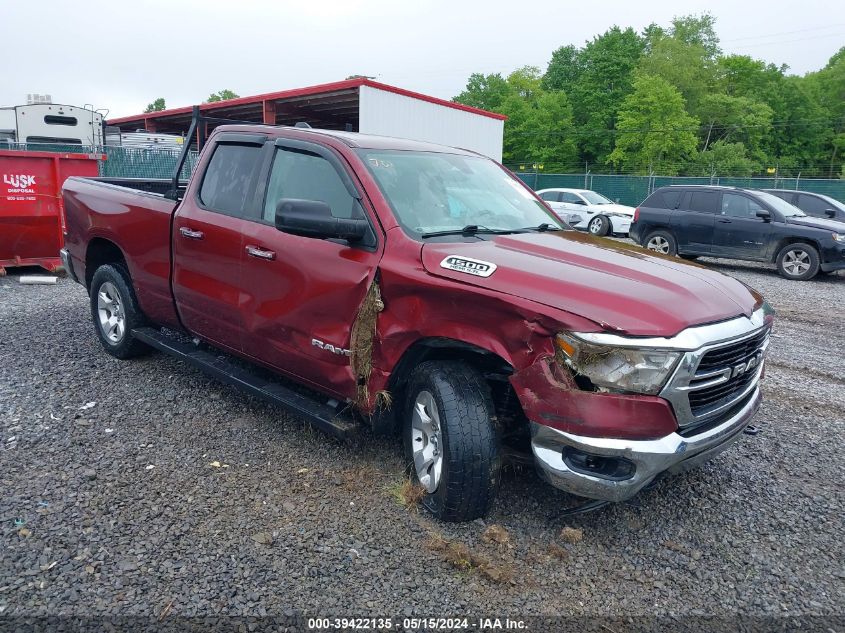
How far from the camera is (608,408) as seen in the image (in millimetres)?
2746

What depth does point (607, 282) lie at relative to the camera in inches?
118

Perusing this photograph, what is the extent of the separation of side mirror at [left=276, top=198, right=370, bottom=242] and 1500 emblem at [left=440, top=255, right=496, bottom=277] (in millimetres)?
532

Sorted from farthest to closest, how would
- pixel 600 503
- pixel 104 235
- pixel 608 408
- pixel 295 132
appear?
pixel 104 235, pixel 295 132, pixel 600 503, pixel 608 408

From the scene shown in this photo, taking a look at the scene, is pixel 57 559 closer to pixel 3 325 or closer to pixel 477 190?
pixel 477 190

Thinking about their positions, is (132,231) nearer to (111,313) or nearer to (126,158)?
(111,313)

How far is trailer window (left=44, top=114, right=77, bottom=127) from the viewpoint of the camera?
1780 centimetres

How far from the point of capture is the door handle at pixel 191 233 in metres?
4.45

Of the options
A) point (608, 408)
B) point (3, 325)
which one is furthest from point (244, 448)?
point (3, 325)

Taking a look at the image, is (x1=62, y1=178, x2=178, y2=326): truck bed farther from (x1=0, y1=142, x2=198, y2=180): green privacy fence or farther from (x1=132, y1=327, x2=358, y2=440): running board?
(x1=0, y1=142, x2=198, y2=180): green privacy fence

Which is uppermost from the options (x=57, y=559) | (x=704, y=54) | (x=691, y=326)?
(x=704, y=54)

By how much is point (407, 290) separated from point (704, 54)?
7451 cm

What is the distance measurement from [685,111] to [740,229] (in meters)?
50.1

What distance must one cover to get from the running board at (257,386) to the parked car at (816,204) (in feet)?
41.9

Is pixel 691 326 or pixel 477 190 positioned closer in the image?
pixel 691 326
